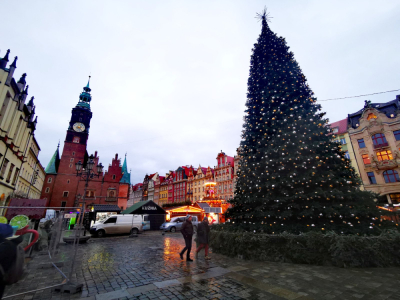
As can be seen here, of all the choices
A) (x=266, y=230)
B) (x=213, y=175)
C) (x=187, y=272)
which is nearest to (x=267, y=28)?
(x=266, y=230)

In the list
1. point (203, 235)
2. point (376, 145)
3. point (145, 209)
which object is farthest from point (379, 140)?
point (145, 209)

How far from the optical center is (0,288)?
Result: 221 centimetres

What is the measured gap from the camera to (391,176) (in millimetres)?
27703

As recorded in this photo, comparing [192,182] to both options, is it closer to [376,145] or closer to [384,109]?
[376,145]

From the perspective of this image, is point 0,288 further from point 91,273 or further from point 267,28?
point 267,28

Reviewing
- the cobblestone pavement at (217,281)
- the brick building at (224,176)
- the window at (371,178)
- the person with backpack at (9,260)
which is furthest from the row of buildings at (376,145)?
the brick building at (224,176)

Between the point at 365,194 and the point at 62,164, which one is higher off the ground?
the point at 62,164

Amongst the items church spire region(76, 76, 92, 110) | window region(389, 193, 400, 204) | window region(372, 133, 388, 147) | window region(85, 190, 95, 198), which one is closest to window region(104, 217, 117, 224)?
window region(85, 190, 95, 198)

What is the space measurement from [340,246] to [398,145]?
32782 millimetres

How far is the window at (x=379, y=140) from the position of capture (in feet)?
95.2

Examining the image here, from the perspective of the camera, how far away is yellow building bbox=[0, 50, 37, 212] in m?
16.1

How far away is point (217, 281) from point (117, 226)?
16.6m

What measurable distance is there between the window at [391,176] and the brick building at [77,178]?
52085mm

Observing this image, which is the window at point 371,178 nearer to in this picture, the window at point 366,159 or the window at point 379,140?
the window at point 366,159
